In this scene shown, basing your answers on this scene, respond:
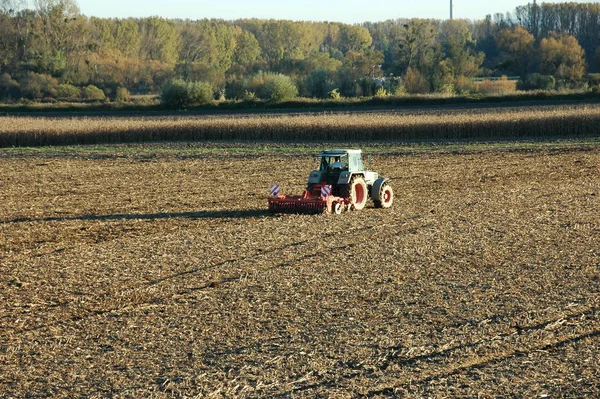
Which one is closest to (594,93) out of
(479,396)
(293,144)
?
(293,144)

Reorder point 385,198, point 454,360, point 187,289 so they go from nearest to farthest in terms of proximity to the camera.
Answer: point 454,360, point 187,289, point 385,198

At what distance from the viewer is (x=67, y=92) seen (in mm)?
87938

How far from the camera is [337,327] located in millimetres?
10758

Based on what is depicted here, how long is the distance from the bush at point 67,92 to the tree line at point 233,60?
10cm

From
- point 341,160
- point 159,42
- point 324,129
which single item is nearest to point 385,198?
point 341,160

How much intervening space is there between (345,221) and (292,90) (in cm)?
5266

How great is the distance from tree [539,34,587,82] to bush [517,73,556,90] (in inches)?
225

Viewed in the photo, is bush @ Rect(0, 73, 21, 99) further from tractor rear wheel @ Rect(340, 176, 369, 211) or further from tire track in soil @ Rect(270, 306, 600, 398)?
tire track in soil @ Rect(270, 306, 600, 398)

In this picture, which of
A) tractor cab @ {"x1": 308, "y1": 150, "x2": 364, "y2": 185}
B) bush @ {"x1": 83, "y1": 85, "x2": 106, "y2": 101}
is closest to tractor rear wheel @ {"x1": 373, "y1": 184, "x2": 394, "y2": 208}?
tractor cab @ {"x1": 308, "y1": 150, "x2": 364, "y2": 185}

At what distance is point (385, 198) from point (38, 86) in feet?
246

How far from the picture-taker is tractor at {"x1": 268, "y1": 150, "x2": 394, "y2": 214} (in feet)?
62.3

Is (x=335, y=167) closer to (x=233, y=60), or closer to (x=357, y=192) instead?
(x=357, y=192)

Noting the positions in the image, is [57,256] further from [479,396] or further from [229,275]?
[479,396]

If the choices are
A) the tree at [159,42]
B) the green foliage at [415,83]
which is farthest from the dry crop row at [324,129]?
the tree at [159,42]
